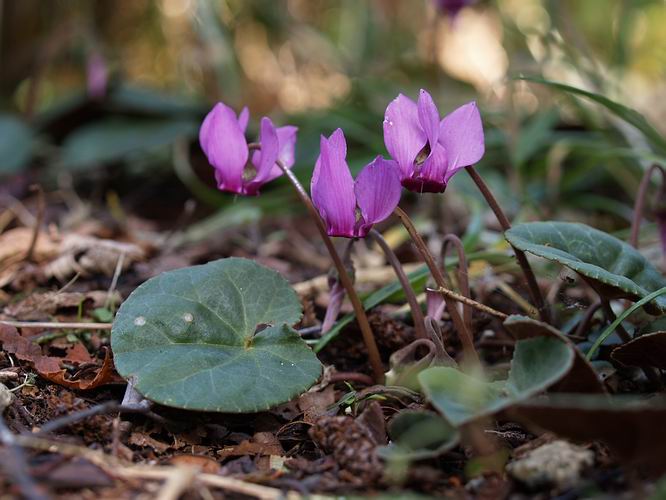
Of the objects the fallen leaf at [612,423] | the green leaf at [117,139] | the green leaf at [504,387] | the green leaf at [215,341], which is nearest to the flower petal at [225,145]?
the green leaf at [215,341]

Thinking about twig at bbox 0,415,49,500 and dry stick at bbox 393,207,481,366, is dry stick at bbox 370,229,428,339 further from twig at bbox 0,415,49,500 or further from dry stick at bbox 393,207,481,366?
twig at bbox 0,415,49,500

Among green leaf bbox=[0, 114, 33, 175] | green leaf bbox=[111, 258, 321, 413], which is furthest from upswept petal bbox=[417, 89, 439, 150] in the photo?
green leaf bbox=[0, 114, 33, 175]

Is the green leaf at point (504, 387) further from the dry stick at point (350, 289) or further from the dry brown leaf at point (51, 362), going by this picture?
the dry brown leaf at point (51, 362)

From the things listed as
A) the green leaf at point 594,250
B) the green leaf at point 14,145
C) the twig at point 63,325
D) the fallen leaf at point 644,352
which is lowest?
the green leaf at point 14,145

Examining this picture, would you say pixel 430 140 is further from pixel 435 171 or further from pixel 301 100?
pixel 301 100

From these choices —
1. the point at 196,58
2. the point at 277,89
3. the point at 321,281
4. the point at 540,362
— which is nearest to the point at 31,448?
the point at 540,362

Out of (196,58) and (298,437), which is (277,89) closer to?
(196,58)
